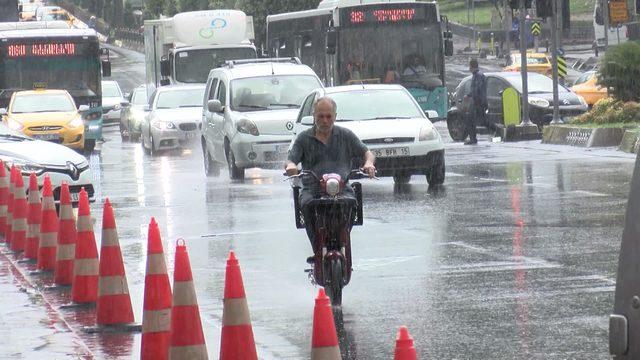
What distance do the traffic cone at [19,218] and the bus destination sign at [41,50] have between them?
25.1 meters

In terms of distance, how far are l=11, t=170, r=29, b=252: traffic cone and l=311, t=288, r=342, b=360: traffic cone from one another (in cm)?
906

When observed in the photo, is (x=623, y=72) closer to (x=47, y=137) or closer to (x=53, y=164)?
(x=47, y=137)

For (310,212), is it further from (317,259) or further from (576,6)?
(576,6)

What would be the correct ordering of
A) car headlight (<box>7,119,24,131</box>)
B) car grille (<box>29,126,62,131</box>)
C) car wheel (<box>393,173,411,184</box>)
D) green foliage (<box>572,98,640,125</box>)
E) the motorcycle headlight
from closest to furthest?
the motorcycle headlight < car wheel (<box>393,173,411,184</box>) < green foliage (<box>572,98,640,125</box>) < car headlight (<box>7,119,24,131</box>) < car grille (<box>29,126,62,131</box>)

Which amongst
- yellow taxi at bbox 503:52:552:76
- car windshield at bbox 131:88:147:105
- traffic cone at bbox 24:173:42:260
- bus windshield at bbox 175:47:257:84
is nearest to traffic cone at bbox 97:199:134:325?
traffic cone at bbox 24:173:42:260

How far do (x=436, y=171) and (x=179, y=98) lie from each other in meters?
15.0

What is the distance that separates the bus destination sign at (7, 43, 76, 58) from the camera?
39812 millimetres

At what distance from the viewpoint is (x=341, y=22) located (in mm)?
36062

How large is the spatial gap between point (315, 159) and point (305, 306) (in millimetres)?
1175

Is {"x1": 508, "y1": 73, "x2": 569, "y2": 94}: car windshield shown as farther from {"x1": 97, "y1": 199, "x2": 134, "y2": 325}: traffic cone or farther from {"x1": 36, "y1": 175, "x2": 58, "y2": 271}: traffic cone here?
{"x1": 97, "y1": 199, "x2": 134, "y2": 325}: traffic cone

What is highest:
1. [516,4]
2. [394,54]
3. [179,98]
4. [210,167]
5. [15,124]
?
[516,4]

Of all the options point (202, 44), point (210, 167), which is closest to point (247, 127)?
point (210, 167)

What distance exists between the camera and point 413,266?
13.0m

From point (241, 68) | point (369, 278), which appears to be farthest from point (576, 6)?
point (369, 278)
